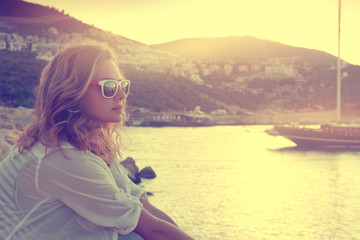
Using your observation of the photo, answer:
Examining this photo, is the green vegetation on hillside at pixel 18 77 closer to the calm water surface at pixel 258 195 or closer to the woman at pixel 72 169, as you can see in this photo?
the calm water surface at pixel 258 195

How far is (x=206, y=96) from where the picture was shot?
74.9 m

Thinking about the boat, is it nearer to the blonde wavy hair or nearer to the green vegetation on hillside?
the green vegetation on hillside

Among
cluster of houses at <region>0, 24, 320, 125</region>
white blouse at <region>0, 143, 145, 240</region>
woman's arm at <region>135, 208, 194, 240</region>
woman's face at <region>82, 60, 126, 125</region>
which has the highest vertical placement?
cluster of houses at <region>0, 24, 320, 125</region>

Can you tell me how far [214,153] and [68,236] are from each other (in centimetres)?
2543

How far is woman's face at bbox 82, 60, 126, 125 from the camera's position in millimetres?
1144

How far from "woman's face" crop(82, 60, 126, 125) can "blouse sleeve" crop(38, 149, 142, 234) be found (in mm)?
167

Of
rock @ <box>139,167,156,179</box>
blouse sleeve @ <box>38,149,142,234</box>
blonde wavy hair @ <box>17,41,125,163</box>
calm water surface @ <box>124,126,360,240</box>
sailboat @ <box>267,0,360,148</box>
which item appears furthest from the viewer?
sailboat @ <box>267,0,360,148</box>

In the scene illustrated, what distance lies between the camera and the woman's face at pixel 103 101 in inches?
45.0

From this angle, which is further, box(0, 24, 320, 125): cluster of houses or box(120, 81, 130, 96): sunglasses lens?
box(0, 24, 320, 125): cluster of houses

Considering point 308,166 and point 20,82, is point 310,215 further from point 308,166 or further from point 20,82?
point 20,82

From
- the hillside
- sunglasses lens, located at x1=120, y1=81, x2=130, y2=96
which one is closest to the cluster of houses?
the hillside

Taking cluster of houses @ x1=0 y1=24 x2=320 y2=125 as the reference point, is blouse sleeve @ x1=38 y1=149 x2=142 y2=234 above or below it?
below

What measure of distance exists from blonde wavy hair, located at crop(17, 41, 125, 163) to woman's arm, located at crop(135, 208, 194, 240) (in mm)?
211

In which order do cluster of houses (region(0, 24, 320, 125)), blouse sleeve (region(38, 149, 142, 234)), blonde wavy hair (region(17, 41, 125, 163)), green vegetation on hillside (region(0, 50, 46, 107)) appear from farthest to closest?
cluster of houses (region(0, 24, 320, 125))
green vegetation on hillside (region(0, 50, 46, 107))
blonde wavy hair (region(17, 41, 125, 163))
blouse sleeve (region(38, 149, 142, 234))
